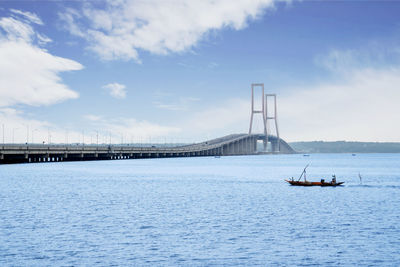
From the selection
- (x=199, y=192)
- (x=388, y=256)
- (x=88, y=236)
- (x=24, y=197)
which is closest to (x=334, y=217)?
(x=388, y=256)

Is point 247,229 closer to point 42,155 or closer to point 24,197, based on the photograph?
point 24,197

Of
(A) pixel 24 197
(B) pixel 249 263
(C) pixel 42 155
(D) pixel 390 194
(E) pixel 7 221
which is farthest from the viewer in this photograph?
(C) pixel 42 155

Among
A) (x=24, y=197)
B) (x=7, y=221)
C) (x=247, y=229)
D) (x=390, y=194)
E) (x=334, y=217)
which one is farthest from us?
(x=390, y=194)

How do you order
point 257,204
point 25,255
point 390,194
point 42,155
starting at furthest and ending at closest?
point 42,155
point 390,194
point 257,204
point 25,255

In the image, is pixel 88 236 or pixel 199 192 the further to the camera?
pixel 199 192

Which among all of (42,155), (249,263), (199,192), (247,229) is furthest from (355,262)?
(42,155)

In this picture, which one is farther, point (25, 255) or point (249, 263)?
point (25, 255)

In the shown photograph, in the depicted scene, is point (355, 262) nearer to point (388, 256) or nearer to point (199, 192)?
point (388, 256)

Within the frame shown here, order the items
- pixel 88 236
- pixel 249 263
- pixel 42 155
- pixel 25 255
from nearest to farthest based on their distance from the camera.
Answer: pixel 249 263 → pixel 25 255 → pixel 88 236 → pixel 42 155

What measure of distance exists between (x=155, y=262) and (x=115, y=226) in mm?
9534

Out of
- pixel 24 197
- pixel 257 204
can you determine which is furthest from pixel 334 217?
pixel 24 197

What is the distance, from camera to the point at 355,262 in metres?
22.0

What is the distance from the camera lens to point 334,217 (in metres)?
35.7

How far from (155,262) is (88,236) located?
23.3 feet
